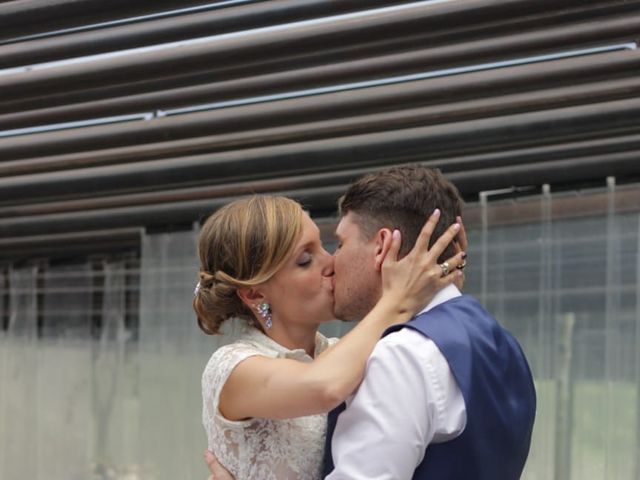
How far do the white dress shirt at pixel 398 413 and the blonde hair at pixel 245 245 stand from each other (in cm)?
39

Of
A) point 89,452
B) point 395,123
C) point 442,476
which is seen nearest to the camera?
point 442,476

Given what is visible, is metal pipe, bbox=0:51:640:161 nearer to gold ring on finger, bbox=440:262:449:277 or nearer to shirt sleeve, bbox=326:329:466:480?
gold ring on finger, bbox=440:262:449:277

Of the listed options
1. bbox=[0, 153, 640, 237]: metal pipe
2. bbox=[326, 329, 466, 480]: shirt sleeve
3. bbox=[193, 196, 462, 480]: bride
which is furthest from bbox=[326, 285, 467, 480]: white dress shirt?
bbox=[0, 153, 640, 237]: metal pipe

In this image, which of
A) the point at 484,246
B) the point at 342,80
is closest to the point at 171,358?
the point at 484,246

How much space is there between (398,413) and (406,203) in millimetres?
403

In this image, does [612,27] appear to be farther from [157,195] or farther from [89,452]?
[89,452]

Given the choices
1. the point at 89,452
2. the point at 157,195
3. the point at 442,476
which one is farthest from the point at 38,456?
the point at 442,476

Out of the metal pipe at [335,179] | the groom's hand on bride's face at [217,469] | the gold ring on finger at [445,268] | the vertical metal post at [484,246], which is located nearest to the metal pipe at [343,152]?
the metal pipe at [335,179]

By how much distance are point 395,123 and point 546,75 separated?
0.56 metres

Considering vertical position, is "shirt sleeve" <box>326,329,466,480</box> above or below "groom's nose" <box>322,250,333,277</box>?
below

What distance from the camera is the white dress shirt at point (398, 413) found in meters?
1.75

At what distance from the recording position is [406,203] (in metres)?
1.98

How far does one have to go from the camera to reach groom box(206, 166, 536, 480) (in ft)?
5.78

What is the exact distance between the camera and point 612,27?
292 cm
